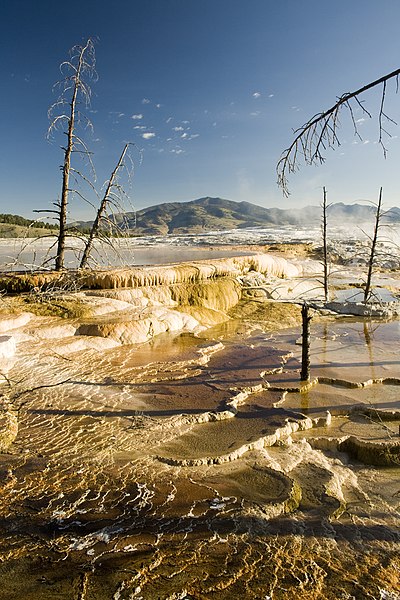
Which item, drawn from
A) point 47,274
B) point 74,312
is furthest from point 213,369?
point 47,274

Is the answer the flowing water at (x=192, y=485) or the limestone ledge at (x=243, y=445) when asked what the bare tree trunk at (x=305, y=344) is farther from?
the limestone ledge at (x=243, y=445)

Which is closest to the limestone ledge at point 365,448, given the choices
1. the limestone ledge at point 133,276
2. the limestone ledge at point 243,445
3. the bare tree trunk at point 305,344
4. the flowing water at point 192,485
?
the flowing water at point 192,485

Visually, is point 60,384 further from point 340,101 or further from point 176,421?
point 340,101

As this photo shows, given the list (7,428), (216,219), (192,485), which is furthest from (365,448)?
(216,219)

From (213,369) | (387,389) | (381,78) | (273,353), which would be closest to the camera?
(381,78)

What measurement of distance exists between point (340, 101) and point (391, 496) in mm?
4534

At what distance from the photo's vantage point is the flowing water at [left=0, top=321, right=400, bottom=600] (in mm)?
3271

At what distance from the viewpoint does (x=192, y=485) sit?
183 inches

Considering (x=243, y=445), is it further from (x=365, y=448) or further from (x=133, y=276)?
(x=133, y=276)

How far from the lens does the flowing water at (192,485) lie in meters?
3.27

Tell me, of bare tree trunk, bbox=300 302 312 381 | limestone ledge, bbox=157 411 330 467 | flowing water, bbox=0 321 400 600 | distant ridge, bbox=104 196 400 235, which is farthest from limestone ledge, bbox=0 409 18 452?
distant ridge, bbox=104 196 400 235

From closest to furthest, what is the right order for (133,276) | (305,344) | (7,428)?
(7,428) < (305,344) < (133,276)

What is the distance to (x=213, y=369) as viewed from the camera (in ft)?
29.8

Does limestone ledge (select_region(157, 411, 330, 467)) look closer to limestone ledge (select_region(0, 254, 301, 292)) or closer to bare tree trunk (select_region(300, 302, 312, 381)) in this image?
bare tree trunk (select_region(300, 302, 312, 381))
